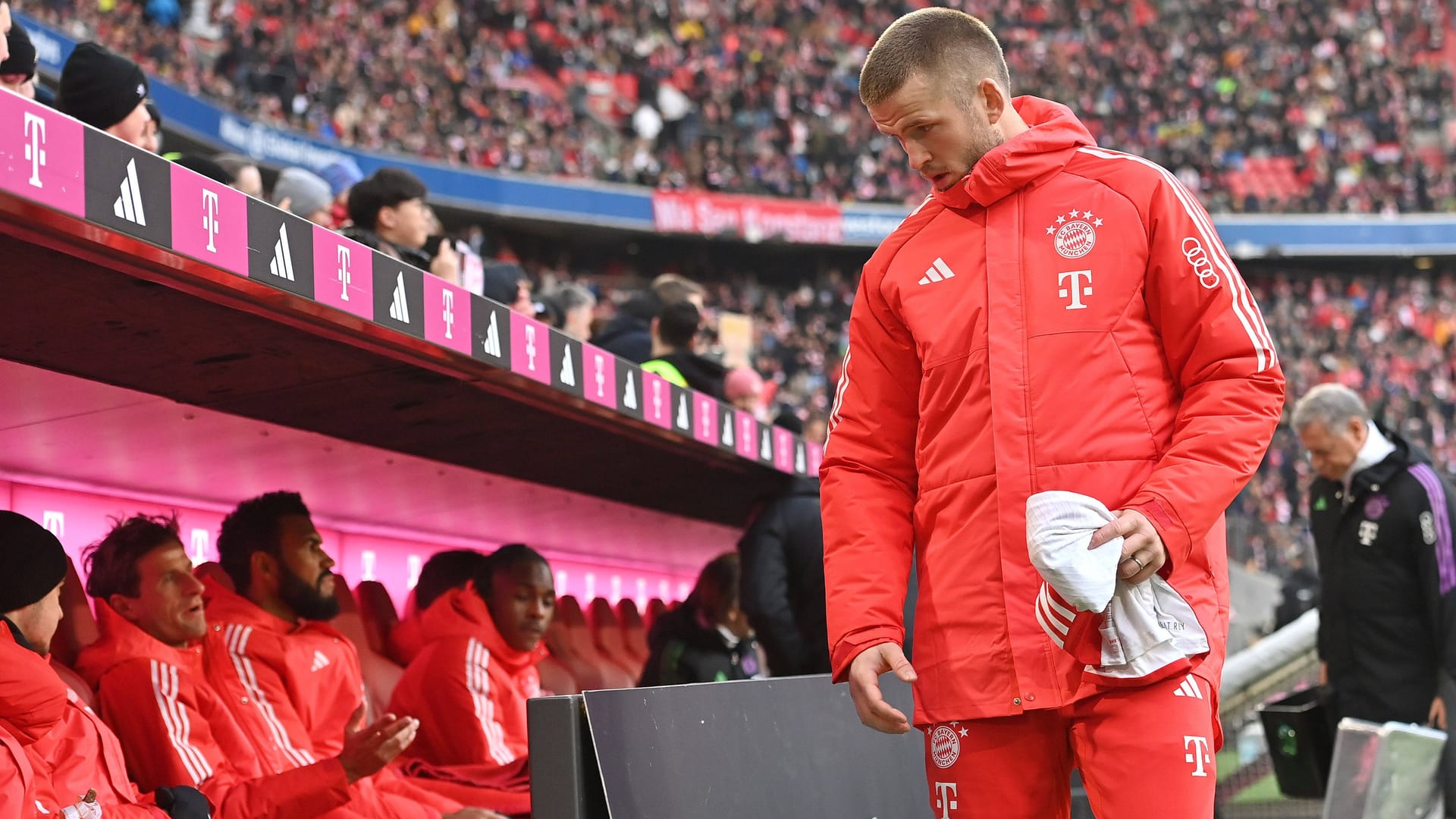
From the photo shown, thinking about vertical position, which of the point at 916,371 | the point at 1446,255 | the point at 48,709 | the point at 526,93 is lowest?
the point at 48,709

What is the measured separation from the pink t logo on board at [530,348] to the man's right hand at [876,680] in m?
1.67

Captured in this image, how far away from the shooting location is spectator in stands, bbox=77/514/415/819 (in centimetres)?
319

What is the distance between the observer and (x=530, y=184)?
24484 millimetres

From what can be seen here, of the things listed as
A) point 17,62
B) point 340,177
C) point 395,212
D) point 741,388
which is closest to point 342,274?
point 17,62

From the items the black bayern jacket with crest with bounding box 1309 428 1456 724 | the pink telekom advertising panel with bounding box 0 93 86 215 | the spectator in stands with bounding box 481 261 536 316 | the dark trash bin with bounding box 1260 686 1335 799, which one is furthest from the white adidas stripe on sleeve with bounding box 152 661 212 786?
the dark trash bin with bounding box 1260 686 1335 799

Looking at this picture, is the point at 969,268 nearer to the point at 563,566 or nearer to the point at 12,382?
the point at 12,382

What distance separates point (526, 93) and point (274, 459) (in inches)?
844

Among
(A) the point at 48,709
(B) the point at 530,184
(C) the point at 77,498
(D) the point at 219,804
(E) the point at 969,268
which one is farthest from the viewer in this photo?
(B) the point at 530,184

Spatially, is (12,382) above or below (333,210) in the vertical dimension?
below

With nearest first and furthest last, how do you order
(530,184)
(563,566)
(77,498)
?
(77,498) < (563,566) < (530,184)

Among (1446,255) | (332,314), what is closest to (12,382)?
(332,314)

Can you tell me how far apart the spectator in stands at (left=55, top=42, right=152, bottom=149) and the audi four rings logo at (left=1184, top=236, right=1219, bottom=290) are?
2.72 metres

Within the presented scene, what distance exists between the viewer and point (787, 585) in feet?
17.5

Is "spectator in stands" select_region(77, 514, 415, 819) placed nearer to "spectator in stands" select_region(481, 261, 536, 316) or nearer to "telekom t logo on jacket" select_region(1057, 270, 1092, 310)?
"telekom t logo on jacket" select_region(1057, 270, 1092, 310)
